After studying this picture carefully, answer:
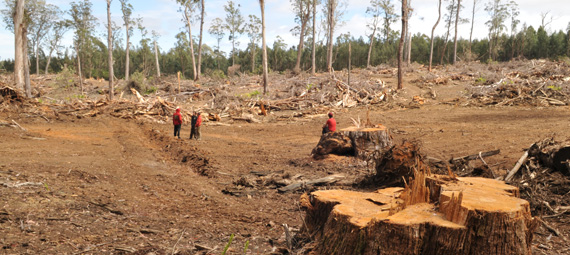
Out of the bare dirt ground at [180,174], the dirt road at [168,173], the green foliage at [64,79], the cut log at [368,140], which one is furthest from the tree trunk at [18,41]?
the green foliage at [64,79]

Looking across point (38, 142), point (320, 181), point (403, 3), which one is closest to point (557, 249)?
point (320, 181)

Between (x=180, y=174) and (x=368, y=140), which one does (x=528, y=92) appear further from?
→ (x=180, y=174)

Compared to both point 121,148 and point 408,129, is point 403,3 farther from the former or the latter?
point 121,148

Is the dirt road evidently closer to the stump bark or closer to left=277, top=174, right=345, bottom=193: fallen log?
left=277, top=174, right=345, bottom=193: fallen log

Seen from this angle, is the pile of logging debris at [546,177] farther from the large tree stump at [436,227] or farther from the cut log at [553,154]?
the large tree stump at [436,227]

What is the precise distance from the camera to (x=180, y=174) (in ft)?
28.7

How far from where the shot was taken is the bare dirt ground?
4367 millimetres

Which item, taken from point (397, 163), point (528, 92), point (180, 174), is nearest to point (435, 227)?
point (397, 163)

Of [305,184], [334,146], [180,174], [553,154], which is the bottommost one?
[180,174]

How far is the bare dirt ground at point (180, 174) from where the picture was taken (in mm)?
4367

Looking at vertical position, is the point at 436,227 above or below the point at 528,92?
below

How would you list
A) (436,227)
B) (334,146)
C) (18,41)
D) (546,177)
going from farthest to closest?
(18,41)
(334,146)
(546,177)
(436,227)

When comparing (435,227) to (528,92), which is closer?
(435,227)

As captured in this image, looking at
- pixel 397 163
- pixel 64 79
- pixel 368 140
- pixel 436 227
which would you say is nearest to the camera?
pixel 436 227
